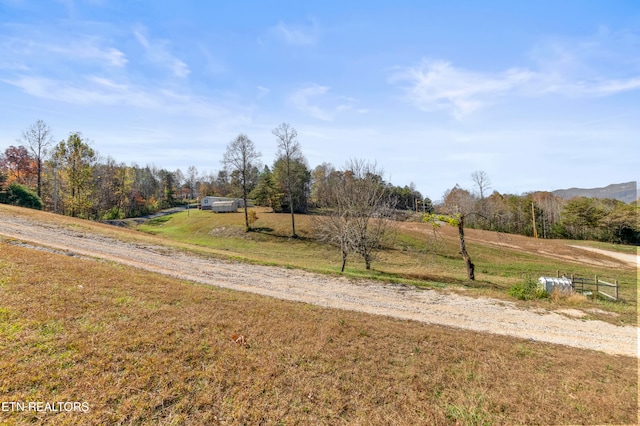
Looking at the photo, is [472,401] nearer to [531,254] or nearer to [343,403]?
[343,403]

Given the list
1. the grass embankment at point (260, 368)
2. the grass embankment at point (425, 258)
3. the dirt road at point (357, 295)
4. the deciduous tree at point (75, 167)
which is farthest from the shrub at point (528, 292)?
the deciduous tree at point (75, 167)

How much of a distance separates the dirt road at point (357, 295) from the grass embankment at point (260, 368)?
2174 millimetres

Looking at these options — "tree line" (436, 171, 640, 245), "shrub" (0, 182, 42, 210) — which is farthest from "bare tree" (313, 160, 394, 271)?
"shrub" (0, 182, 42, 210)

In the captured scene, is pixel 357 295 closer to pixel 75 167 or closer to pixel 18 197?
pixel 75 167

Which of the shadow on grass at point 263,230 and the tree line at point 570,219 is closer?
the shadow on grass at point 263,230

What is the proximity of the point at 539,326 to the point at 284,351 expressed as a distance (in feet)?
33.2

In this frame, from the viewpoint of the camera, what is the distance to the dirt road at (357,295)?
33.3 feet

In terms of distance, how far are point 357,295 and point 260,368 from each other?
8.76 m

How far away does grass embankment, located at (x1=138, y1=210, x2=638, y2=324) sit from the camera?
701 inches

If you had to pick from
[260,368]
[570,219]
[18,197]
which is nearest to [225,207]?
[18,197]

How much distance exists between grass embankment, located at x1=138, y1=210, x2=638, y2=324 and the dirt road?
6.28 feet

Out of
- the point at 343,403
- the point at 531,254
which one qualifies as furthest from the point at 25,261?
the point at 531,254

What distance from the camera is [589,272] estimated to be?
90.4 ft

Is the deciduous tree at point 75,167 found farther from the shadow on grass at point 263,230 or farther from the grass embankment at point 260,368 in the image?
the grass embankment at point 260,368
